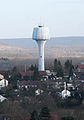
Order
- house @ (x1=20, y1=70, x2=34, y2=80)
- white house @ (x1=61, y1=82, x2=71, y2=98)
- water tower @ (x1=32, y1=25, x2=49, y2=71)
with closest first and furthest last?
white house @ (x1=61, y1=82, x2=71, y2=98)
house @ (x1=20, y1=70, x2=34, y2=80)
water tower @ (x1=32, y1=25, x2=49, y2=71)

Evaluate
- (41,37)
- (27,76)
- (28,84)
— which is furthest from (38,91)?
(41,37)

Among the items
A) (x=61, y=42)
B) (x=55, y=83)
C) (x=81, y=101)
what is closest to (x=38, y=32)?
(x=55, y=83)

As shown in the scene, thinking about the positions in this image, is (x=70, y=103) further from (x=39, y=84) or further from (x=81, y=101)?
(x=39, y=84)

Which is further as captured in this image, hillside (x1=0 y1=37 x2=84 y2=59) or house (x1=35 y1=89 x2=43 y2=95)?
hillside (x1=0 y1=37 x2=84 y2=59)

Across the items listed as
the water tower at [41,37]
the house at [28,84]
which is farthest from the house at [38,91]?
the water tower at [41,37]

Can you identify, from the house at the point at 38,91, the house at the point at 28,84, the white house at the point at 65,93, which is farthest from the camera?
the house at the point at 28,84

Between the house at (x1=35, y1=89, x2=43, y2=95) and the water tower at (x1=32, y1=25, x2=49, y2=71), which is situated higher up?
the water tower at (x1=32, y1=25, x2=49, y2=71)

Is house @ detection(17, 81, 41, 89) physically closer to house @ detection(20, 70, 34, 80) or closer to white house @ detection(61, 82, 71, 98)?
white house @ detection(61, 82, 71, 98)

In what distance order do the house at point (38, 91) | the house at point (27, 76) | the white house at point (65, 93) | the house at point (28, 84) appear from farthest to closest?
the house at point (27, 76), the house at point (28, 84), the house at point (38, 91), the white house at point (65, 93)

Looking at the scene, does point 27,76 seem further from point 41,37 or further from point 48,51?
point 48,51

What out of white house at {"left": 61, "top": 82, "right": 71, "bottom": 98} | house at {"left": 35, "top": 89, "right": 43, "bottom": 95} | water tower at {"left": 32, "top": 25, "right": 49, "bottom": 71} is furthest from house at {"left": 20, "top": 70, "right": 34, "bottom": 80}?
white house at {"left": 61, "top": 82, "right": 71, "bottom": 98}

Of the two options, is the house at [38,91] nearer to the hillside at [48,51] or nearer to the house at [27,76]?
the house at [27,76]
